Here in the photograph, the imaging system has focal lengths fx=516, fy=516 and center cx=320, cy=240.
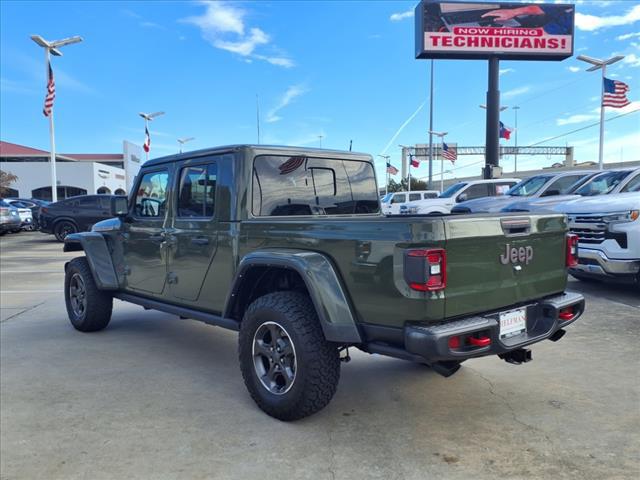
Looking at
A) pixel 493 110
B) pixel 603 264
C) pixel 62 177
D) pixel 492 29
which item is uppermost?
pixel 492 29

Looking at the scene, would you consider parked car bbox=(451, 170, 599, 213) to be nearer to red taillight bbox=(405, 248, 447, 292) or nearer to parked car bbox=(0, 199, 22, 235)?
red taillight bbox=(405, 248, 447, 292)

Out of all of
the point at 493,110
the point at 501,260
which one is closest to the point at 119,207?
the point at 501,260

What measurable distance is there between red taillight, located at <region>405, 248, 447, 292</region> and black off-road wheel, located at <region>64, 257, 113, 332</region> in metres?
3.92

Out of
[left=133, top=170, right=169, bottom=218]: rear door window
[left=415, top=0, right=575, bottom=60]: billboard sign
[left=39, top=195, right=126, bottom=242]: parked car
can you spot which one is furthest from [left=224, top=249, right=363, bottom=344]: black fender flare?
[left=415, top=0, right=575, bottom=60]: billboard sign

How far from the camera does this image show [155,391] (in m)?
3.91

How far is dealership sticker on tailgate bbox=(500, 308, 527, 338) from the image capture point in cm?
301

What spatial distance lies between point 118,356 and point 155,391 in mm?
1084

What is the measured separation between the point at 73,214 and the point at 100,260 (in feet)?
41.8

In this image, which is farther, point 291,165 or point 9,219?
point 9,219

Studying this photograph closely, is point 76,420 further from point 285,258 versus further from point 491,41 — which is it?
point 491,41

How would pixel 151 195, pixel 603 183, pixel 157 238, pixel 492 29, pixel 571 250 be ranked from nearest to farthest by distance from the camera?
pixel 571 250 → pixel 157 238 → pixel 151 195 → pixel 603 183 → pixel 492 29

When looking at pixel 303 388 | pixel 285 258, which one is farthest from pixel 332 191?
pixel 303 388

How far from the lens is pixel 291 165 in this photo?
4.09 meters

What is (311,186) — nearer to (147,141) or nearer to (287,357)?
(287,357)
